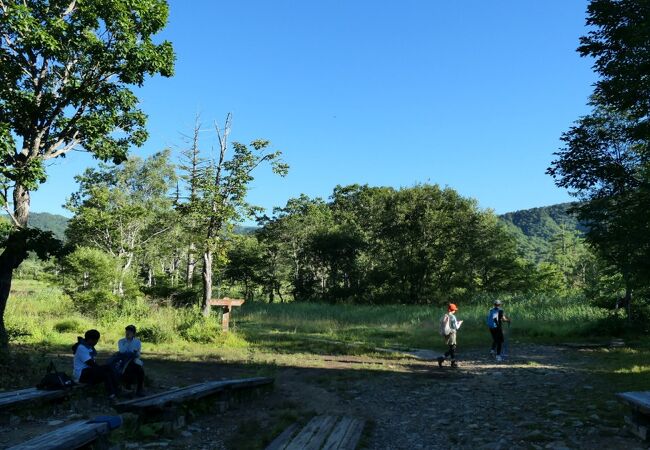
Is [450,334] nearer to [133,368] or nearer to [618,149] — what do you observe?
[133,368]

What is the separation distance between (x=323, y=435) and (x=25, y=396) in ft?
12.9

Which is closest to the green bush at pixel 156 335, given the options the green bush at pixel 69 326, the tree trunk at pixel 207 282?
the green bush at pixel 69 326

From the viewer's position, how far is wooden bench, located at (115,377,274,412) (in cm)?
582

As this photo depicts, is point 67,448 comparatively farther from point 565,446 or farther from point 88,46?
point 88,46

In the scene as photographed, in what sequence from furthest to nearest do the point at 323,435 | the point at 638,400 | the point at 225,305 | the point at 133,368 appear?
the point at 225,305
the point at 133,368
the point at 323,435
the point at 638,400

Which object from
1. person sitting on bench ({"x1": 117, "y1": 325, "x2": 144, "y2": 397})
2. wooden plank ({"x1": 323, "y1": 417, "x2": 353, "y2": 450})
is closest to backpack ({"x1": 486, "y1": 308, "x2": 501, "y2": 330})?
wooden plank ({"x1": 323, "y1": 417, "x2": 353, "y2": 450})

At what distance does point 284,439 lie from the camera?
5.68 m

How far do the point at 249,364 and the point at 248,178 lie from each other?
9317 millimetres

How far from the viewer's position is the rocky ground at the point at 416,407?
582cm

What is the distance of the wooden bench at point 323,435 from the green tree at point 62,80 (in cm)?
629

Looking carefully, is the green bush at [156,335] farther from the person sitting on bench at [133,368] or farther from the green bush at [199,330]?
the person sitting on bench at [133,368]

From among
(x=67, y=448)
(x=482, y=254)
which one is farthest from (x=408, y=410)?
(x=482, y=254)

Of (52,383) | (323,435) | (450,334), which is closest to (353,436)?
(323,435)

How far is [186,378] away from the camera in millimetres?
9898
